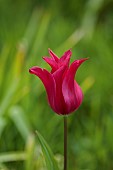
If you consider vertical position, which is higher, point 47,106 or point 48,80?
point 47,106

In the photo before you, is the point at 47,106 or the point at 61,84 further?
the point at 47,106

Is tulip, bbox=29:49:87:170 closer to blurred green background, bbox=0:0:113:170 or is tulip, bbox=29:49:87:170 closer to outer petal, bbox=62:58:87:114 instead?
outer petal, bbox=62:58:87:114

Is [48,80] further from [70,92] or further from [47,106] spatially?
[47,106]

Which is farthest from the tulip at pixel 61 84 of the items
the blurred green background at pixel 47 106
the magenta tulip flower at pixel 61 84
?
the blurred green background at pixel 47 106

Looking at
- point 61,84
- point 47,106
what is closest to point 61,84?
point 61,84

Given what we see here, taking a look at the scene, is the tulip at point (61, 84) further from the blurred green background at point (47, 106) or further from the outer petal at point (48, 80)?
the blurred green background at point (47, 106)

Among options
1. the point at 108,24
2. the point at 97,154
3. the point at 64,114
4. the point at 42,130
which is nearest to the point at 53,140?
the point at 42,130

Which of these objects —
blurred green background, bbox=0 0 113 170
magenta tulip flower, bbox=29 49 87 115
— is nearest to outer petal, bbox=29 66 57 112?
magenta tulip flower, bbox=29 49 87 115
